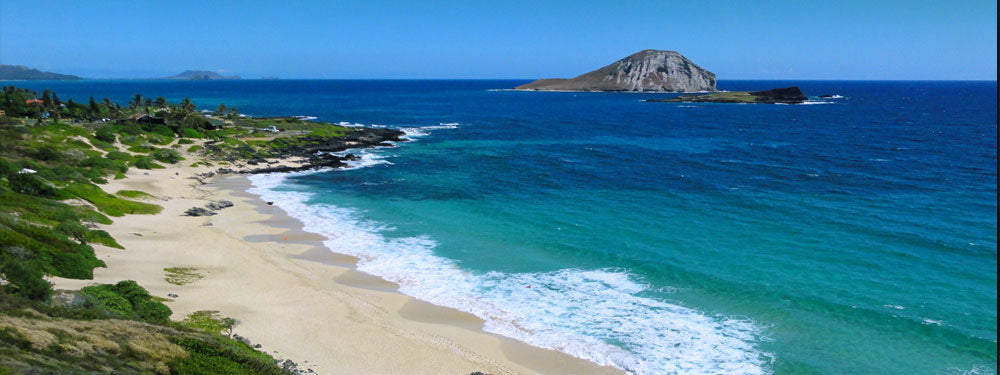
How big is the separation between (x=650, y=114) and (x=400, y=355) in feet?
423

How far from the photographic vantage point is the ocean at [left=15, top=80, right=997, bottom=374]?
76.3 feet

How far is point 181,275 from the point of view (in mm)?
27938

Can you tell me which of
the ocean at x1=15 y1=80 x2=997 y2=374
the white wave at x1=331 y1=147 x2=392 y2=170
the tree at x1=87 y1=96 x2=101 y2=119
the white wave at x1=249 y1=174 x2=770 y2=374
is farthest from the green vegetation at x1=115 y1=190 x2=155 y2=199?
the tree at x1=87 y1=96 x2=101 y2=119

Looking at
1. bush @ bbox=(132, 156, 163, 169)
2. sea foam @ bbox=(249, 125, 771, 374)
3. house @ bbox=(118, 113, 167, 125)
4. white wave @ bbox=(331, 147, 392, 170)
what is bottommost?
sea foam @ bbox=(249, 125, 771, 374)

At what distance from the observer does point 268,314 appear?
2411 centimetres

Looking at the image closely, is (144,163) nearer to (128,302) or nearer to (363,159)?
(363,159)

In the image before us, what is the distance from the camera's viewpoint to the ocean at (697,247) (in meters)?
23.2

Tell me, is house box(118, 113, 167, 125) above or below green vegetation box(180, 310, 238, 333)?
above

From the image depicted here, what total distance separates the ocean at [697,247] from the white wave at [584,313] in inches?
4.4

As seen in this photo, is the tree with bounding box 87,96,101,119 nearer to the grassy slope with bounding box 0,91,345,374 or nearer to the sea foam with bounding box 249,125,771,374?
the grassy slope with bounding box 0,91,345,374

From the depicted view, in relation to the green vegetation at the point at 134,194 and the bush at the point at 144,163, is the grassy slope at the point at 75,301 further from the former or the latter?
the bush at the point at 144,163

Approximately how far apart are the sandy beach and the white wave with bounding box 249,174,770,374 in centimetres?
95

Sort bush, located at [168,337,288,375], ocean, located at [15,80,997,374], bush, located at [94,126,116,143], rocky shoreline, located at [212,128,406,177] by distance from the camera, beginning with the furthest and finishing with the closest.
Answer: rocky shoreline, located at [212,128,406,177]
bush, located at [94,126,116,143]
ocean, located at [15,80,997,374]
bush, located at [168,337,288,375]

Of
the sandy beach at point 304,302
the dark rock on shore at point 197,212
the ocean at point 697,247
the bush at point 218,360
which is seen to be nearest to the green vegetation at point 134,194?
the dark rock on shore at point 197,212
